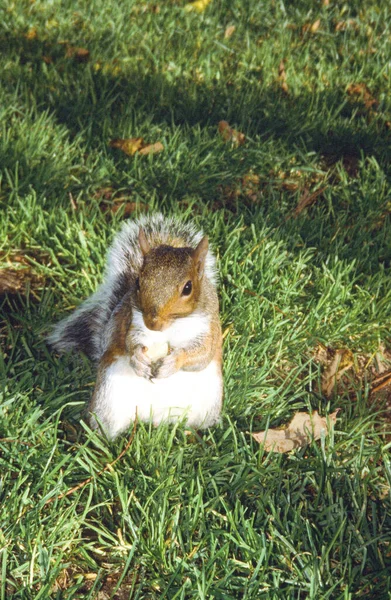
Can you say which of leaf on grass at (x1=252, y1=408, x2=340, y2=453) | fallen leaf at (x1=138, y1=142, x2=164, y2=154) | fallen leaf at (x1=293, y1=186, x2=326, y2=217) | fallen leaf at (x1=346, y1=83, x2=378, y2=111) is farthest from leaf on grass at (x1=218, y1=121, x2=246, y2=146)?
leaf on grass at (x1=252, y1=408, x2=340, y2=453)

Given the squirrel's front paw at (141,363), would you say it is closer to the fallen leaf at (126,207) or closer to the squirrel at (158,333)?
the squirrel at (158,333)

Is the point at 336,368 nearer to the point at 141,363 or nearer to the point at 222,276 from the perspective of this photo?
the point at 222,276

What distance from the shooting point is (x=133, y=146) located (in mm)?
3248

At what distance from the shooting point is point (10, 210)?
2822mm

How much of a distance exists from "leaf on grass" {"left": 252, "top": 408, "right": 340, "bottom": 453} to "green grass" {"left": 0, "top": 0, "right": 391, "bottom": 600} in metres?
0.04

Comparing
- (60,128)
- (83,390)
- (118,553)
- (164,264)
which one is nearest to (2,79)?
(60,128)

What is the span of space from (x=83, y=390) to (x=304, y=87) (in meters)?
2.30

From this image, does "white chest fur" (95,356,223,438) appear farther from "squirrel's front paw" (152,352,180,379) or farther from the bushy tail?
the bushy tail

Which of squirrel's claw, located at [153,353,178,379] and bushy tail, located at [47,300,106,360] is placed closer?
squirrel's claw, located at [153,353,178,379]

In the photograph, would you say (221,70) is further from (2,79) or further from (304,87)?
(2,79)

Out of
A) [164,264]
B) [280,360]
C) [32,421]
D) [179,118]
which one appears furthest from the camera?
[179,118]

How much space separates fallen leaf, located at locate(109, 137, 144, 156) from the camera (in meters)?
3.24

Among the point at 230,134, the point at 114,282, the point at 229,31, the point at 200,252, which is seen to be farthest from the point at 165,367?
the point at 229,31

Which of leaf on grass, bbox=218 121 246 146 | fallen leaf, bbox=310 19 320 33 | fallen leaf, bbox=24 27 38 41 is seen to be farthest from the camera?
fallen leaf, bbox=310 19 320 33
